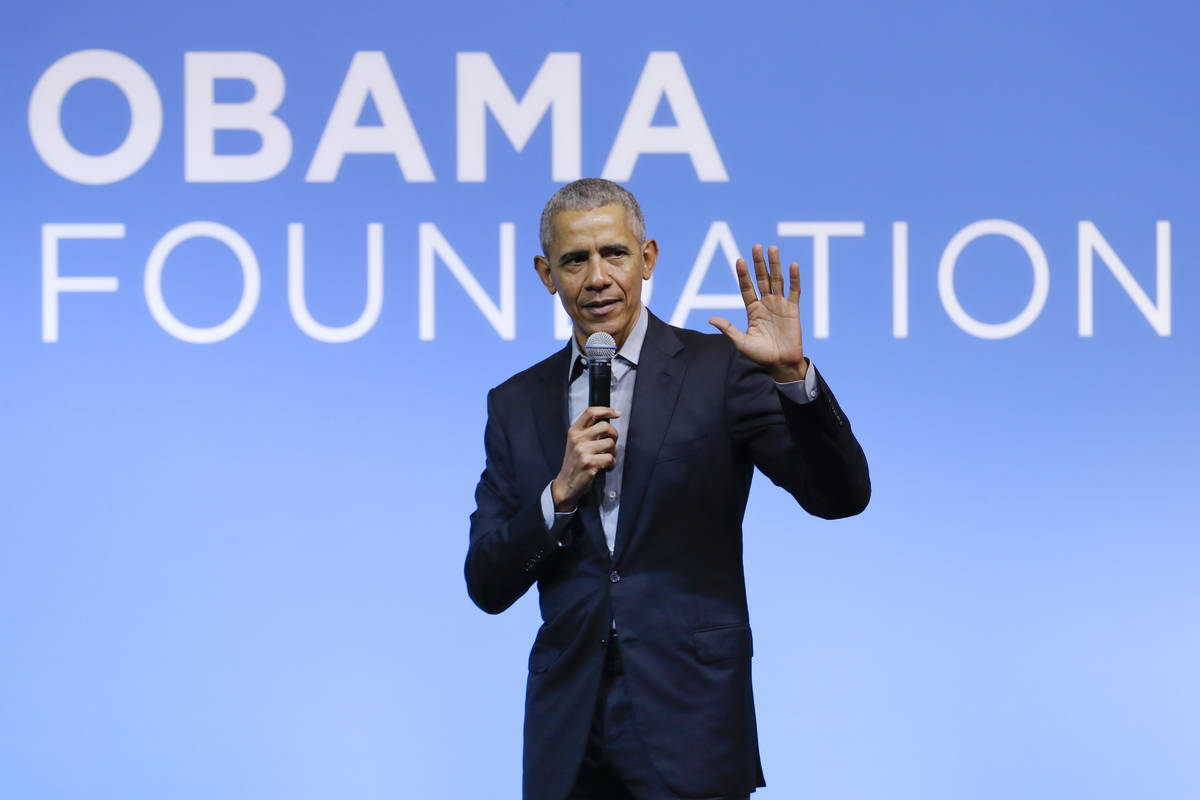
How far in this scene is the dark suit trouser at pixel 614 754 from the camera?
5.47ft

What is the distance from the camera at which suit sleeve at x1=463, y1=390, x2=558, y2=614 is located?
5.60 feet

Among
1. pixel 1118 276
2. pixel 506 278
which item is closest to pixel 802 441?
pixel 506 278

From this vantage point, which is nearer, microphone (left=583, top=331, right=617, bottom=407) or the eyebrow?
microphone (left=583, top=331, right=617, bottom=407)

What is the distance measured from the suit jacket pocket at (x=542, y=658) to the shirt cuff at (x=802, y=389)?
520 millimetres

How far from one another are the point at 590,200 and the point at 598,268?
117 mm

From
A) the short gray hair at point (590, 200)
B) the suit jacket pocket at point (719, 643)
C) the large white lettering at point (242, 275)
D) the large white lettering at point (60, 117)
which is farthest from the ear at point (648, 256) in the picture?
the large white lettering at point (60, 117)

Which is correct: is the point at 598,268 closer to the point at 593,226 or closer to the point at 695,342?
the point at 593,226

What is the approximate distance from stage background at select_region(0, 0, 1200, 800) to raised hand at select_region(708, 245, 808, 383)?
5.20ft

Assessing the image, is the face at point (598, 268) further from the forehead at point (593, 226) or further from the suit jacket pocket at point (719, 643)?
the suit jacket pocket at point (719, 643)

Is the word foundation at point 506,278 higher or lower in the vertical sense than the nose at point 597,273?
higher

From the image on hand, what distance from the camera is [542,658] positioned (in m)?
1.77

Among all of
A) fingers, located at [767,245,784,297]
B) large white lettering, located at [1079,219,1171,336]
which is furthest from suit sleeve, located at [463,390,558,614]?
large white lettering, located at [1079,219,1171,336]

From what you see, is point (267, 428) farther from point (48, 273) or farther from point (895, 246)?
point (895, 246)

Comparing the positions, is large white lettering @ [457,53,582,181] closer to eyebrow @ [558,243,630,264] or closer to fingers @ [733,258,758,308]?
eyebrow @ [558,243,630,264]
